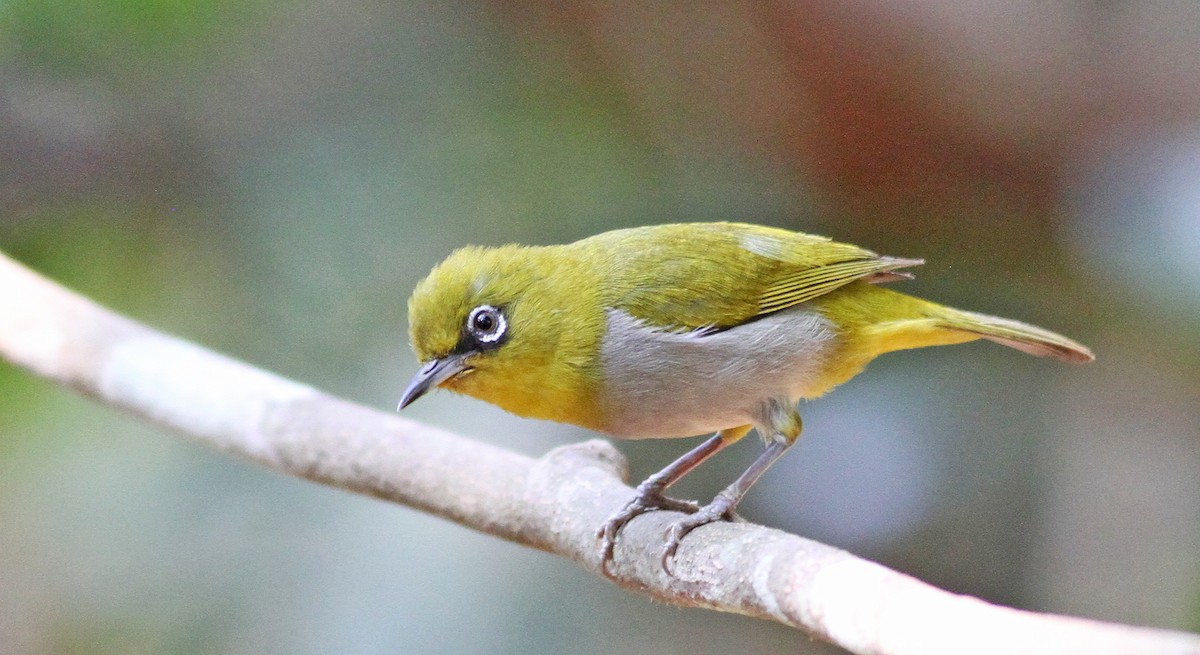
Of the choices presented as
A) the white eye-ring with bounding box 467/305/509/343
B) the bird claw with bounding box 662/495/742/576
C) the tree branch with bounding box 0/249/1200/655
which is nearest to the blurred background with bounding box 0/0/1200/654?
the tree branch with bounding box 0/249/1200/655

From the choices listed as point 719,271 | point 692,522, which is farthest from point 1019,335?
point 692,522

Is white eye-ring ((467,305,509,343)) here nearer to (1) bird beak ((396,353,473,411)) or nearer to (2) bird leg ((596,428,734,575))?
(1) bird beak ((396,353,473,411))

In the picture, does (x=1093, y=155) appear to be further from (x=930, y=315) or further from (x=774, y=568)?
(x=774, y=568)

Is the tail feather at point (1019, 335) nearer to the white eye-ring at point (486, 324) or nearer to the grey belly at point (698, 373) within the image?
the grey belly at point (698, 373)

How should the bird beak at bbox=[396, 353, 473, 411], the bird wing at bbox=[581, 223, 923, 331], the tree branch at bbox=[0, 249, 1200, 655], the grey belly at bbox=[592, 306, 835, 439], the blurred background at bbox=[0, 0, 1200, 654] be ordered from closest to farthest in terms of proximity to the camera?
the tree branch at bbox=[0, 249, 1200, 655] < the bird beak at bbox=[396, 353, 473, 411] < the grey belly at bbox=[592, 306, 835, 439] < the bird wing at bbox=[581, 223, 923, 331] < the blurred background at bbox=[0, 0, 1200, 654]

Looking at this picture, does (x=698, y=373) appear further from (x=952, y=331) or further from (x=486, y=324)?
(x=952, y=331)

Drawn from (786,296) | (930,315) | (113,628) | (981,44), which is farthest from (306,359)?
(981,44)
